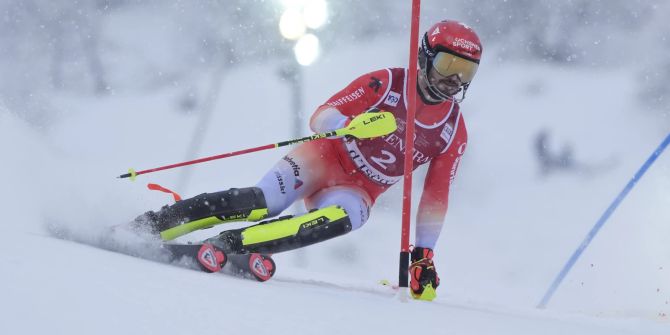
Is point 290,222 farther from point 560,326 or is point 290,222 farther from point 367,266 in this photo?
point 367,266

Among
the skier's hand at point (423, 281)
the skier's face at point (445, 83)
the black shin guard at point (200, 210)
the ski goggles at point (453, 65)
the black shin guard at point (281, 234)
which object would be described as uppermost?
the ski goggles at point (453, 65)

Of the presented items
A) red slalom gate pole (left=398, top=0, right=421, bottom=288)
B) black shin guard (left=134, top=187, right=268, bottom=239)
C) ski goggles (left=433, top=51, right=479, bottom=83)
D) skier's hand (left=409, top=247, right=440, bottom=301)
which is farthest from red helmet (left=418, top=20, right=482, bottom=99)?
black shin guard (left=134, top=187, right=268, bottom=239)

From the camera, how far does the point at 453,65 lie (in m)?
4.06

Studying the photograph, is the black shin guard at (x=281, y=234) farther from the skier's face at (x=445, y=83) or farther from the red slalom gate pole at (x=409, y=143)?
the skier's face at (x=445, y=83)

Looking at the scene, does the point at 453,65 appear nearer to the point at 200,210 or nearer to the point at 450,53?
the point at 450,53

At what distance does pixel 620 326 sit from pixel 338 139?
2012 millimetres

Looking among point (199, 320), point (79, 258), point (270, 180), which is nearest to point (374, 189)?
point (270, 180)

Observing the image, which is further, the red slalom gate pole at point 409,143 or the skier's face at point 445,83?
the skier's face at point 445,83

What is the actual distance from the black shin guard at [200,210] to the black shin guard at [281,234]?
0.20 m

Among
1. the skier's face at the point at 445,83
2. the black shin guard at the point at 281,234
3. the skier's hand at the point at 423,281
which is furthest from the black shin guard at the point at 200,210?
the skier's face at the point at 445,83

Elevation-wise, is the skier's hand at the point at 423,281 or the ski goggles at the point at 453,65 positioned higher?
the ski goggles at the point at 453,65

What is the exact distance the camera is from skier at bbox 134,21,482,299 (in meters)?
3.80

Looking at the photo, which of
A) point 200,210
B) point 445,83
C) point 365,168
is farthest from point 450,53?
point 200,210

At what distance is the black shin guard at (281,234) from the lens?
360 cm
